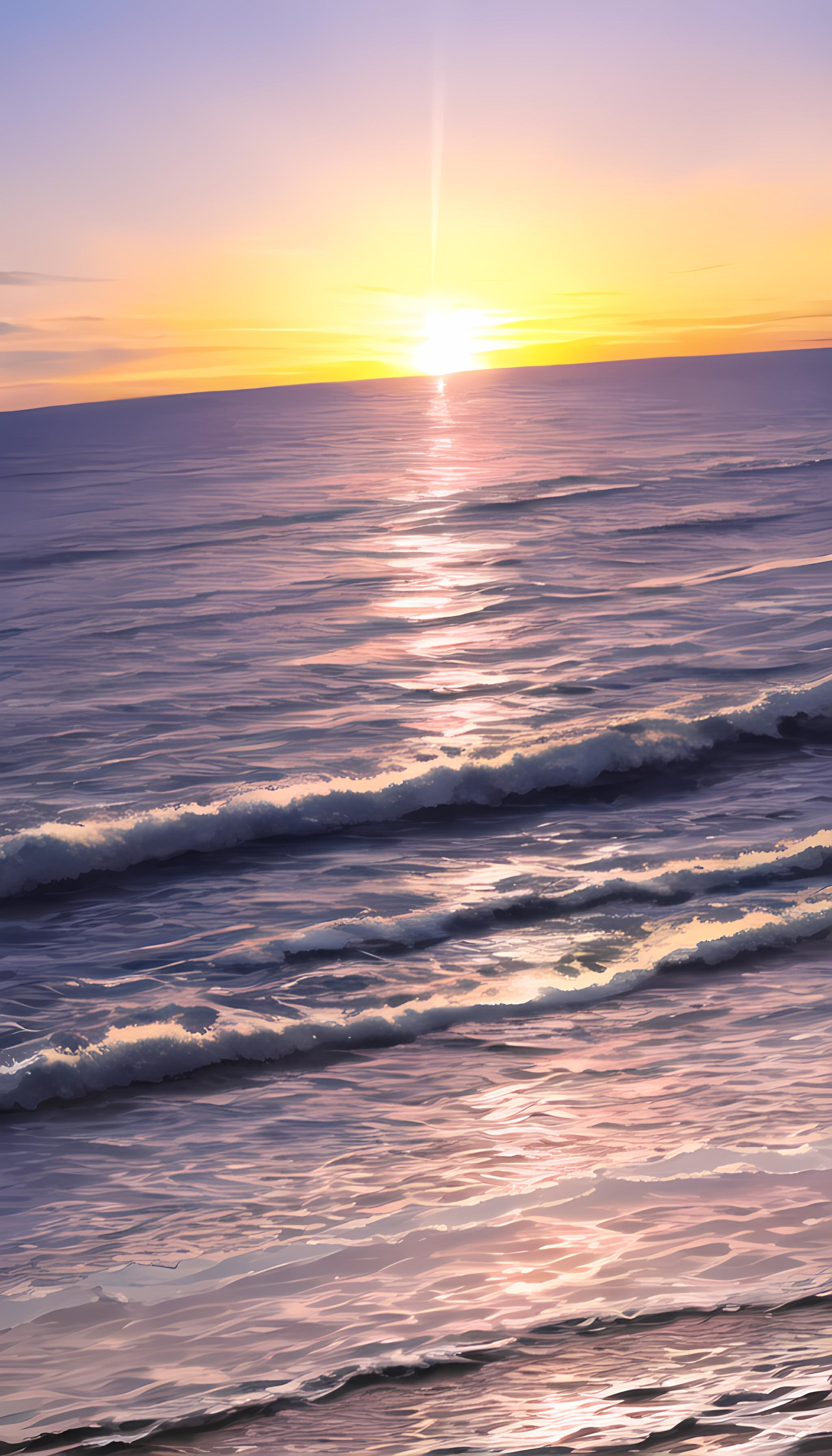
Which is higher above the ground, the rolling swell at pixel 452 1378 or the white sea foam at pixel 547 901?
the white sea foam at pixel 547 901

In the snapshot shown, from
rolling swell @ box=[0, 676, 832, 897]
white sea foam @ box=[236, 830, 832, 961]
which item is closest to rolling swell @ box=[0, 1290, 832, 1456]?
white sea foam @ box=[236, 830, 832, 961]

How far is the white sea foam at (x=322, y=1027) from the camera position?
4527 mm

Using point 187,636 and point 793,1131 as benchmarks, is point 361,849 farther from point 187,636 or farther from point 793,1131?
point 187,636

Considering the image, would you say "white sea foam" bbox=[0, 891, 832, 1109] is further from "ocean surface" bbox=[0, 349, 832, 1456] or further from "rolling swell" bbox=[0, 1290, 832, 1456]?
"rolling swell" bbox=[0, 1290, 832, 1456]

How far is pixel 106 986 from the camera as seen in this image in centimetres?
531

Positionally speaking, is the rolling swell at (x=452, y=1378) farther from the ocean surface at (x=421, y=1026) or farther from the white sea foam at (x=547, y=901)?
the white sea foam at (x=547, y=901)

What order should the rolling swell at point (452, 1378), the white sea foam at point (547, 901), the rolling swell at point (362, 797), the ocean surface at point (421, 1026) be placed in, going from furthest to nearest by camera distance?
1. the rolling swell at point (362, 797)
2. the white sea foam at point (547, 901)
3. the ocean surface at point (421, 1026)
4. the rolling swell at point (452, 1378)

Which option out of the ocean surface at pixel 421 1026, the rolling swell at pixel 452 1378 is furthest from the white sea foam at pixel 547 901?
the rolling swell at pixel 452 1378

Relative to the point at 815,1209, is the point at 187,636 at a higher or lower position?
higher

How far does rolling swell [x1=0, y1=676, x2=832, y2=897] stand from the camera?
7.05 meters

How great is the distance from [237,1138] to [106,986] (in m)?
1.50

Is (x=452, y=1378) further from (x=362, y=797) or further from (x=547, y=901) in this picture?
(x=362, y=797)

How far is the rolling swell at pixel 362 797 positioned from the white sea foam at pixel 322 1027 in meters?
2.31

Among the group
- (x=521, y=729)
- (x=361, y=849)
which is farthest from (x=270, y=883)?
(x=521, y=729)
